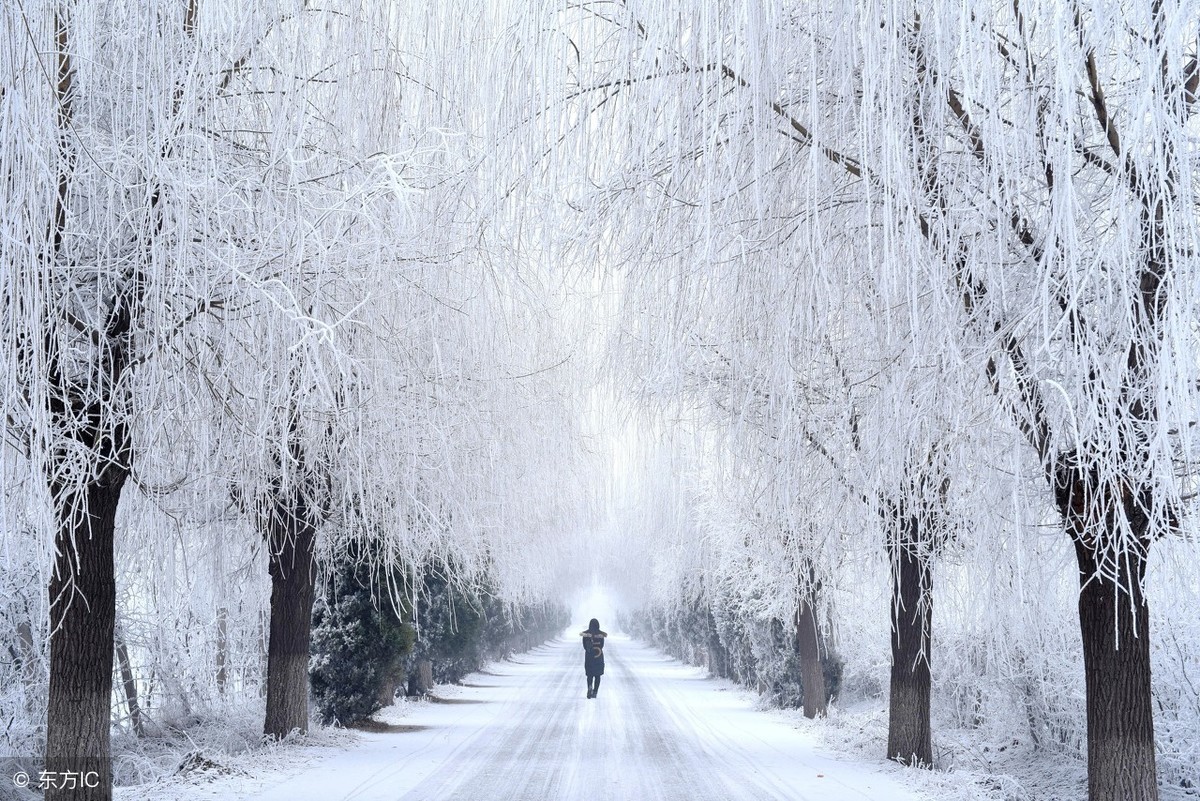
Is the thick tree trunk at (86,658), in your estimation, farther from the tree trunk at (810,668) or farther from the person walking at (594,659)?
the person walking at (594,659)

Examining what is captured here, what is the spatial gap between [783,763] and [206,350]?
8140 millimetres

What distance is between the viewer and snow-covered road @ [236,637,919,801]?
9.70 meters

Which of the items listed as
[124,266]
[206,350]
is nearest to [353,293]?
[206,350]

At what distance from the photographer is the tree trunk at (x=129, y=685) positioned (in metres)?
11.5

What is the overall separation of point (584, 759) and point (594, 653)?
1022 centimetres

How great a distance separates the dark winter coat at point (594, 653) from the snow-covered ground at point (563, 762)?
0.82 meters

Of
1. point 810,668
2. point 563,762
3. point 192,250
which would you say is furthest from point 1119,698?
point 810,668

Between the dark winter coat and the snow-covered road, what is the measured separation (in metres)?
0.60

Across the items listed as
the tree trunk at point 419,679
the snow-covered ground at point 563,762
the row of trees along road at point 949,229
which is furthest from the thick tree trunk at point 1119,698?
the tree trunk at point 419,679

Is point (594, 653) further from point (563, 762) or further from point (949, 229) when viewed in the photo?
point (949, 229)

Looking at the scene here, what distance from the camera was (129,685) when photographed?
11.7 metres

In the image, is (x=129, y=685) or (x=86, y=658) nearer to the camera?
(x=86, y=658)

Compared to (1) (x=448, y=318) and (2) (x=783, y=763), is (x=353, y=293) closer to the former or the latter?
(1) (x=448, y=318)

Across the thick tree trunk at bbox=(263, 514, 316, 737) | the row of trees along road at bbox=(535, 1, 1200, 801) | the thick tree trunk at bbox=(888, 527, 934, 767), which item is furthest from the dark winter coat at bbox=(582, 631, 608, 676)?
the row of trees along road at bbox=(535, 1, 1200, 801)
